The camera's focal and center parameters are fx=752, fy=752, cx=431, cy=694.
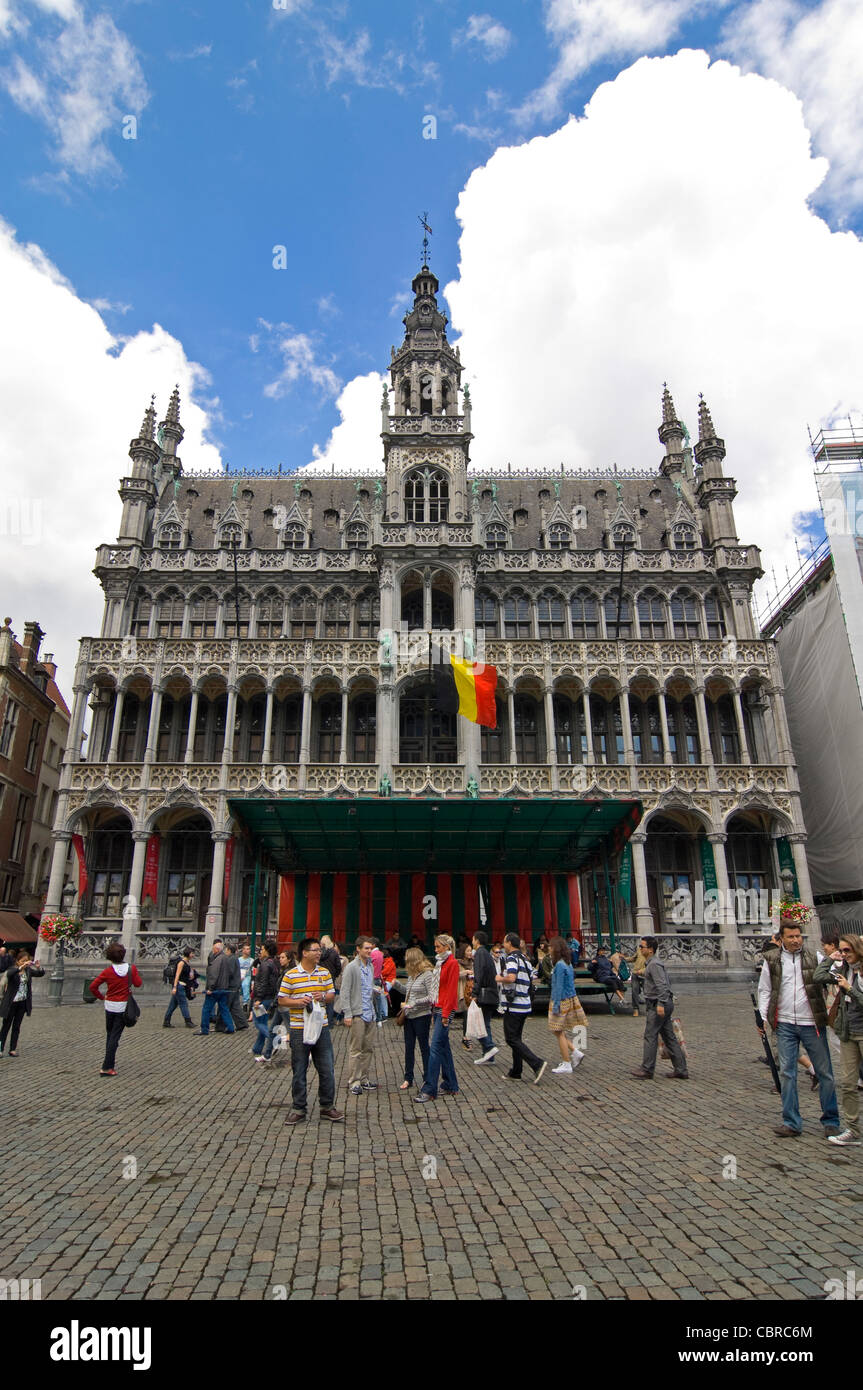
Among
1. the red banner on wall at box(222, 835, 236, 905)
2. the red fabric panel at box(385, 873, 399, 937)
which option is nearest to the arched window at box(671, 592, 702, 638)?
the red fabric panel at box(385, 873, 399, 937)

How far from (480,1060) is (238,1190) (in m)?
7.29

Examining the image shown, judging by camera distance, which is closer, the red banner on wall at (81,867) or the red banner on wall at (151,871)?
the red banner on wall at (81,867)

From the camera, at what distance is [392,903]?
30.2 meters

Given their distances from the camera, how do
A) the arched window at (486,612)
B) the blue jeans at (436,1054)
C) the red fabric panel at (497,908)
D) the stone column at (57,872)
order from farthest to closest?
the arched window at (486,612) → the stone column at (57,872) → the red fabric panel at (497,908) → the blue jeans at (436,1054)

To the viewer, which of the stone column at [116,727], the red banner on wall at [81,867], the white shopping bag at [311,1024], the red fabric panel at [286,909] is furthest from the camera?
the stone column at [116,727]

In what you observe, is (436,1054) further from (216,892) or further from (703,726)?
(703,726)

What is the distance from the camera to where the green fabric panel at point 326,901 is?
29.7 metres

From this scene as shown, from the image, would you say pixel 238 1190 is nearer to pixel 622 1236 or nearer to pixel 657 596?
pixel 622 1236

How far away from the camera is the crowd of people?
27.8ft

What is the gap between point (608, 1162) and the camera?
7184 mm

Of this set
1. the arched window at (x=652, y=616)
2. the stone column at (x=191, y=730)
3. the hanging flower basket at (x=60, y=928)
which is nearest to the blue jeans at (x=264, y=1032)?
the hanging flower basket at (x=60, y=928)

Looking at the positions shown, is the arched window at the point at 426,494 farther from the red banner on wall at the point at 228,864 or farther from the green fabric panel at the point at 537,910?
the green fabric panel at the point at 537,910

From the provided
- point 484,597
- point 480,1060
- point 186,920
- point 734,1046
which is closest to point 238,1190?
point 480,1060

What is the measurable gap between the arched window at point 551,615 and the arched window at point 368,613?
8039 mm
